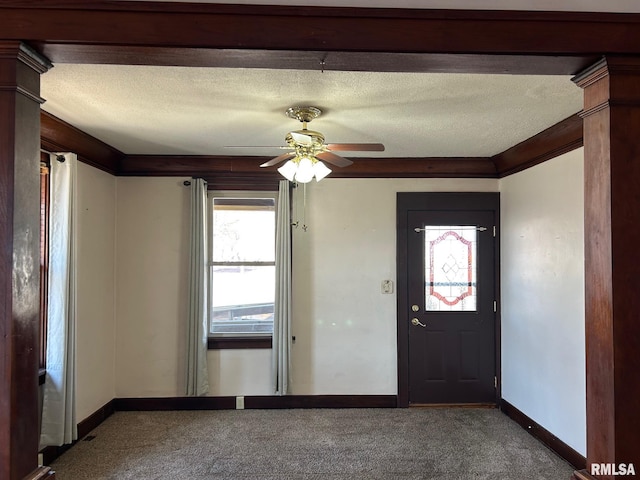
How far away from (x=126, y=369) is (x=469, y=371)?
3.58 meters

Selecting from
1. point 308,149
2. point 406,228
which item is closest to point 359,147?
point 308,149

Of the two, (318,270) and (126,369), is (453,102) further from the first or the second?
(126,369)

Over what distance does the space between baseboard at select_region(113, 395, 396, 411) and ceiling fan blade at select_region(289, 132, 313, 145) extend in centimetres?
278

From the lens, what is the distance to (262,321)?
4.22 metres

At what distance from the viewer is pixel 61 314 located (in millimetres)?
2984

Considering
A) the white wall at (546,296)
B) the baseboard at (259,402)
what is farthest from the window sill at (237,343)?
the white wall at (546,296)

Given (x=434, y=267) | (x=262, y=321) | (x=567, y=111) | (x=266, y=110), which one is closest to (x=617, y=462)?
(x=567, y=111)

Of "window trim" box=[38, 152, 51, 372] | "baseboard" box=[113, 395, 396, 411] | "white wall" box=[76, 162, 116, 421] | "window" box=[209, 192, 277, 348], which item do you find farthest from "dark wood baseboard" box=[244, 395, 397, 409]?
"window trim" box=[38, 152, 51, 372]

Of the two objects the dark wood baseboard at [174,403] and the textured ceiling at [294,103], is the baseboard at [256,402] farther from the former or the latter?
the textured ceiling at [294,103]

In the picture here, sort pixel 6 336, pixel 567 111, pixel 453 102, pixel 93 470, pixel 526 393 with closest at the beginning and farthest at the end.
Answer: pixel 6 336, pixel 453 102, pixel 567 111, pixel 93 470, pixel 526 393

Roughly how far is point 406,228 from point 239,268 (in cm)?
183

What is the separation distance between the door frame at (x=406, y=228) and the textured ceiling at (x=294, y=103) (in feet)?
2.36

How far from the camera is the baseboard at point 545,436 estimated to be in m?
2.92

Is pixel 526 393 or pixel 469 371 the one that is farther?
pixel 469 371
